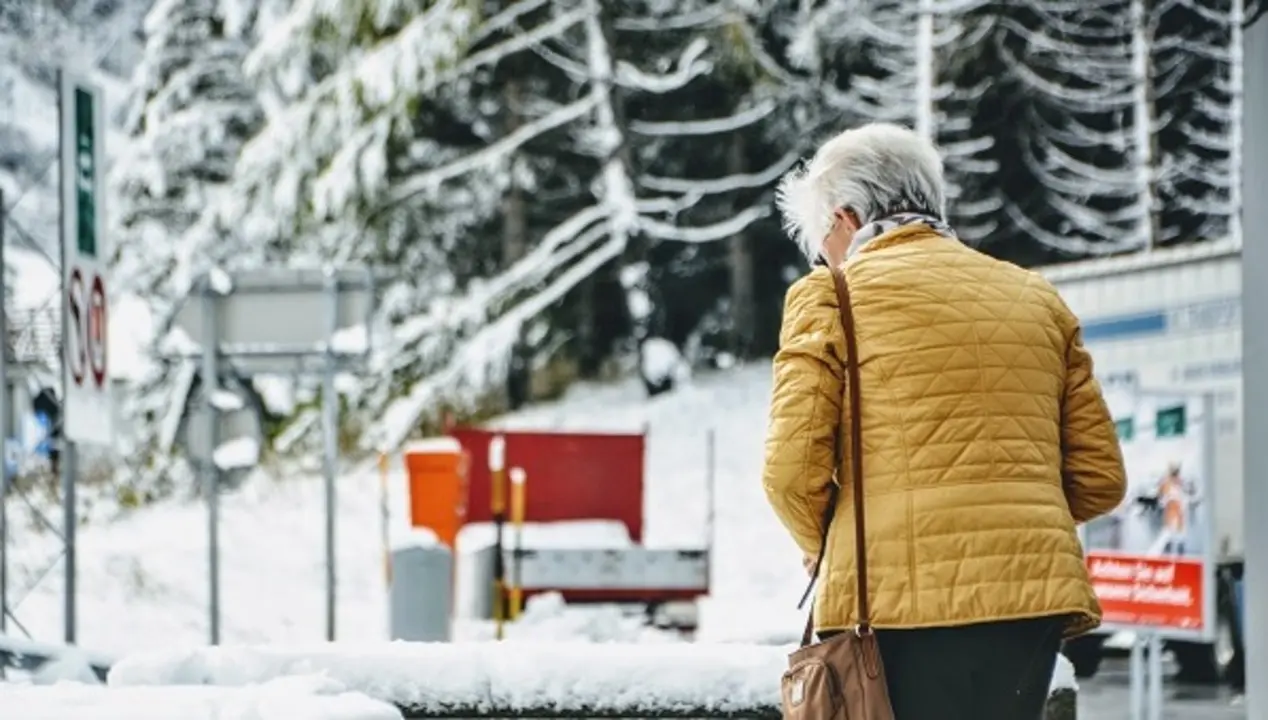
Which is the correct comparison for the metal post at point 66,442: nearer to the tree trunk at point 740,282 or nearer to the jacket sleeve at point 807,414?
the jacket sleeve at point 807,414

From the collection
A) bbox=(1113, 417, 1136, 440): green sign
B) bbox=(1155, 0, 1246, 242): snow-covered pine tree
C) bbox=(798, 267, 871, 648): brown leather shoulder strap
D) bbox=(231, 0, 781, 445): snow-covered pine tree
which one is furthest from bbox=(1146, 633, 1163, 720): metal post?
bbox=(1155, 0, 1246, 242): snow-covered pine tree

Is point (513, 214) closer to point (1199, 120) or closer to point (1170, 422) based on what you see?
point (1199, 120)

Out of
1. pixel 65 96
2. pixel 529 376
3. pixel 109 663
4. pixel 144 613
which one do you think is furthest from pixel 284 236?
pixel 109 663

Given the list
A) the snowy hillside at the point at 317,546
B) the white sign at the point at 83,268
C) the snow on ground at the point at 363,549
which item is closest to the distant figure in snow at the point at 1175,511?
the snow on ground at the point at 363,549

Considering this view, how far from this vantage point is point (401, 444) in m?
29.2

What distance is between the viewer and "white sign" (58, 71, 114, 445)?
879 centimetres

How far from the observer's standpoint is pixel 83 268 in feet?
29.5

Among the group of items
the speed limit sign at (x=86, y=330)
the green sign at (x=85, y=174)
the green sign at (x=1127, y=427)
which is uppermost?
the green sign at (x=85, y=174)

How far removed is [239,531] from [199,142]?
403 inches

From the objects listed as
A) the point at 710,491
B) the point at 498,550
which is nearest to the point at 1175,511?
the point at 498,550

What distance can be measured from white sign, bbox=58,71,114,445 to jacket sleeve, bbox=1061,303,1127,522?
582 cm

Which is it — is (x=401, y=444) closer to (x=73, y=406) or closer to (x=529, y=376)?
(x=529, y=376)

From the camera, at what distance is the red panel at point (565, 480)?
56.1 feet

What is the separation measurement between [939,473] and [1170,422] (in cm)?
830
